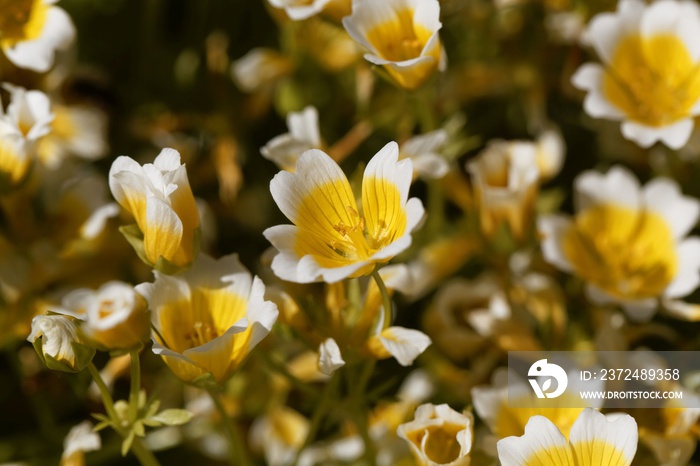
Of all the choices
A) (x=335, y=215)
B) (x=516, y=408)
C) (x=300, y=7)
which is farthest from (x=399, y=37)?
(x=516, y=408)

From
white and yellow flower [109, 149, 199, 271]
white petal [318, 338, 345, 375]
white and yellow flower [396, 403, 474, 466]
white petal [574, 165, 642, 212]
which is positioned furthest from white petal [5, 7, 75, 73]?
white petal [574, 165, 642, 212]

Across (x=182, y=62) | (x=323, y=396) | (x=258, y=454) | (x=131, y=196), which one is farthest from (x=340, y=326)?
(x=182, y=62)

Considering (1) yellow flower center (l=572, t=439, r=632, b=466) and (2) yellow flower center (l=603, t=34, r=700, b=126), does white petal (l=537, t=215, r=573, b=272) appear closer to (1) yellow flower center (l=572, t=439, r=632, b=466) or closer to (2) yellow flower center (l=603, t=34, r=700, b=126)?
(2) yellow flower center (l=603, t=34, r=700, b=126)

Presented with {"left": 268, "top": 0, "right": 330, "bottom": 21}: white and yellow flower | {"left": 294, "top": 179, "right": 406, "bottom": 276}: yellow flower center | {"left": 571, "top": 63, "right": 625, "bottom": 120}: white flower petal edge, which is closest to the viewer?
{"left": 294, "top": 179, "right": 406, "bottom": 276}: yellow flower center

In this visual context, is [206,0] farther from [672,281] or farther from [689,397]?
[689,397]

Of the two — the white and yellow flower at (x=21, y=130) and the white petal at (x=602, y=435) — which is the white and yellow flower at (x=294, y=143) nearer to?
the white and yellow flower at (x=21, y=130)

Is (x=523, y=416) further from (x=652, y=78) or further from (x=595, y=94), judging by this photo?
(x=652, y=78)
